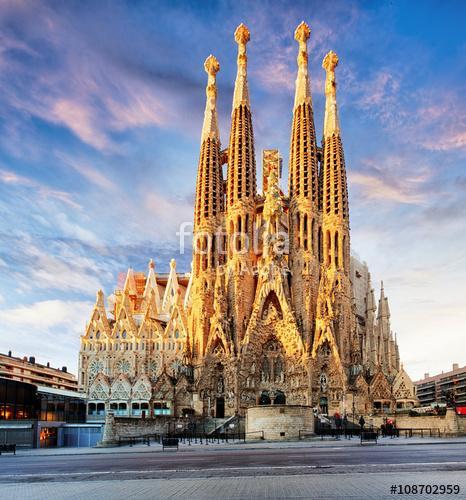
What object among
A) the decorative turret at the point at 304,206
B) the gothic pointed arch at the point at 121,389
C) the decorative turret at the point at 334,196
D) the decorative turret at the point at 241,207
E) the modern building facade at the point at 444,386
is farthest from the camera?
the modern building facade at the point at 444,386

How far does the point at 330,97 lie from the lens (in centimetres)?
10288

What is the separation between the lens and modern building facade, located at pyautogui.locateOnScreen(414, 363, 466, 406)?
154 m

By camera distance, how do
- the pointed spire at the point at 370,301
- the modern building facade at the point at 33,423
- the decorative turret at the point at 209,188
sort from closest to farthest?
the modern building facade at the point at 33,423 → the decorative turret at the point at 209,188 → the pointed spire at the point at 370,301

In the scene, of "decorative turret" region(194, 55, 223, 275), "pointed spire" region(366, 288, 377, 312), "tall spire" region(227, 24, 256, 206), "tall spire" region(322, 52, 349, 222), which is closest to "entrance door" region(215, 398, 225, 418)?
"decorative turret" region(194, 55, 223, 275)

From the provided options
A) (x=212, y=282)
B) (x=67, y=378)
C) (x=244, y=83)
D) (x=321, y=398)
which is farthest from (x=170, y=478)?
(x=67, y=378)

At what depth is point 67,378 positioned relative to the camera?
16600cm

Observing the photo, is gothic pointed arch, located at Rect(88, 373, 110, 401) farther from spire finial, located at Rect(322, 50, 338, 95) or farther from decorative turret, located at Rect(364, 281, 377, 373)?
spire finial, located at Rect(322, 50, 338, 95)

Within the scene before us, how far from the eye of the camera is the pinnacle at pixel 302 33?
345 ft

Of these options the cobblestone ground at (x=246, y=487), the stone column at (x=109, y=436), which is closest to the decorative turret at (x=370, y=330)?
the stone column at (x=109, y=436)

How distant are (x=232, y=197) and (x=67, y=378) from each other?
3546 inches

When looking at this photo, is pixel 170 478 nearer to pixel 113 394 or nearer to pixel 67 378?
pixel 113 394

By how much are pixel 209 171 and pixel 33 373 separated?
232 ft

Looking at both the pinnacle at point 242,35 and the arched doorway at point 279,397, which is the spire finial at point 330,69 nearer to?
the pinnacle at point 242,35

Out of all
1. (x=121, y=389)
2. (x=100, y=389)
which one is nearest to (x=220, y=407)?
(x=121, y=389)
